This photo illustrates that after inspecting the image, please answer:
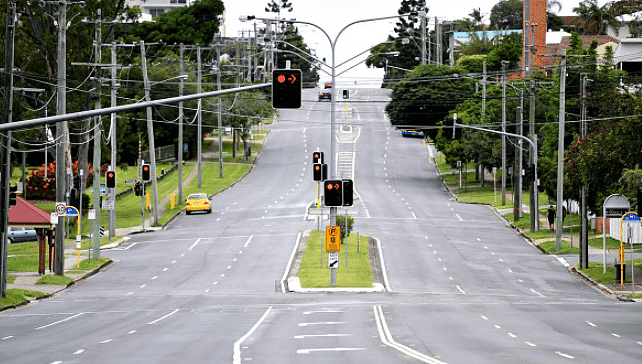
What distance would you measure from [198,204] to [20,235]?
1220 cm

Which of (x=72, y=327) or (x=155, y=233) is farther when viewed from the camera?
(x=155, y=233)

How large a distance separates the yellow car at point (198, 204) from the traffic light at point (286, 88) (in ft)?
153

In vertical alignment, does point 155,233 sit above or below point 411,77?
below

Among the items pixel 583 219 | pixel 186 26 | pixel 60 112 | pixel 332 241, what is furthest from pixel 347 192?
pixel 186 26

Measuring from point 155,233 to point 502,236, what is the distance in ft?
68.1

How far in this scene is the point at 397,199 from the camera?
75125 mm

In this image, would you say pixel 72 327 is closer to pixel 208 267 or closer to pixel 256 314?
pixel 256 314

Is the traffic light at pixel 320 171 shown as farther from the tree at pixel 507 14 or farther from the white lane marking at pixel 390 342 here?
the tree at pixel 507 14

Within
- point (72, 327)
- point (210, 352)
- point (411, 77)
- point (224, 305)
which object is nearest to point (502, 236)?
point (224, 305)

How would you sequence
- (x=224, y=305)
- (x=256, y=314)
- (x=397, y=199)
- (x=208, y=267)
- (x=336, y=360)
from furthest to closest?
(x=397, y=199) → (x=208, y=267) → (x=224, y=305) → (x=256, y=314) → (x=336, y=360)

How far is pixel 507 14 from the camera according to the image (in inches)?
7549

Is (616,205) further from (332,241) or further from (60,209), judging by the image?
(60,209)

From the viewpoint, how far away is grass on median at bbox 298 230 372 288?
132ft

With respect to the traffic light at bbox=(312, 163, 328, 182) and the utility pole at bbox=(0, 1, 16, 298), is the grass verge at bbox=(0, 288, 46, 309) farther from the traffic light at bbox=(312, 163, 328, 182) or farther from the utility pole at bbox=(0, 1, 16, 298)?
the traffic light at bbox=(312, 163, 328, 182)
